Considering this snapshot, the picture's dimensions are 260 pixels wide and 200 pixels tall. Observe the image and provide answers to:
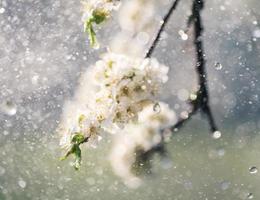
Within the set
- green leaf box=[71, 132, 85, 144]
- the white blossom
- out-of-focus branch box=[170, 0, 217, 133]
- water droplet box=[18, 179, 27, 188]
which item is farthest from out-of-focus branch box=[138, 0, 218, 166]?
water droplet box=[18, 179, 27, 188]

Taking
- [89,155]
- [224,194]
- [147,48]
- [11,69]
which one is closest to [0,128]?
[11,69]

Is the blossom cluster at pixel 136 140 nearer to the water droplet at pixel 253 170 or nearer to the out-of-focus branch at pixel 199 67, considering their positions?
the out-of-focus branch at pixel 199 67

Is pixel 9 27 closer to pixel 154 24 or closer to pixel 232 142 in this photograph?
pixel 154 24

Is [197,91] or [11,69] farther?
[11,69]

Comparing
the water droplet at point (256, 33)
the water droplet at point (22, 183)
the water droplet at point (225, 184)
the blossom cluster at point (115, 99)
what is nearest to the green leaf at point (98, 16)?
the blossom cluster at point (115, 99)

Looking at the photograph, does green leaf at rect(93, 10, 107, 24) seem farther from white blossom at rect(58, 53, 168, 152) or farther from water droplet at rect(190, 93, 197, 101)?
water droplet at rect(190, 93, 197, 101)

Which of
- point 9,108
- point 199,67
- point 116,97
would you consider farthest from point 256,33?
point 9,108
